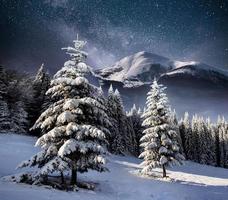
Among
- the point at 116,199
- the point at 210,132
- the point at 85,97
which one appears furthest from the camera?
the point at 210,132

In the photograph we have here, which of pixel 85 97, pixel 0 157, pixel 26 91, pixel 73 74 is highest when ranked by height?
pixel 26 91

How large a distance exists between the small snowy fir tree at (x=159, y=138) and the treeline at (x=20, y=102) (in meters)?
23.1

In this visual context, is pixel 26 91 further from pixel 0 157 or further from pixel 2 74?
pixel 0 157

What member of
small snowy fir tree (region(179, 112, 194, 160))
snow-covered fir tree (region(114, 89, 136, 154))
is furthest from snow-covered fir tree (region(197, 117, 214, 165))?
snow-covered fir tree (region(114, 89, 136, 154))

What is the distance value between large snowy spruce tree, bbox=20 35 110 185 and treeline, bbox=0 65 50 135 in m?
28.7

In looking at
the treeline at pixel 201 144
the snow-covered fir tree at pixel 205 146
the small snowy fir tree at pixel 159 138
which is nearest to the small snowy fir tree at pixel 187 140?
the treeline at pixel 201 144

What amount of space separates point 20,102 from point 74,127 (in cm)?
3555

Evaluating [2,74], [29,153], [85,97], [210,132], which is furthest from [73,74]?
[210,132]

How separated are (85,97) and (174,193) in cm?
1190

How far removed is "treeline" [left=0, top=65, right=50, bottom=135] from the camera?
163ft

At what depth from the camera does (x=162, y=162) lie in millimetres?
35188

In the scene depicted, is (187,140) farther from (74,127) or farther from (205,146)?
(74,127)

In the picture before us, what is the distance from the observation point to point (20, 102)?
5278 cm

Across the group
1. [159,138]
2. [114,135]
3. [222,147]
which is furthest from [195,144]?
[159,138]
